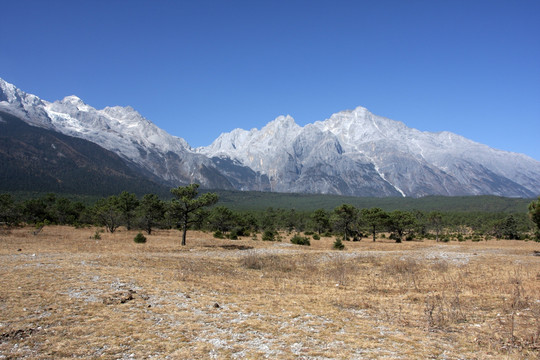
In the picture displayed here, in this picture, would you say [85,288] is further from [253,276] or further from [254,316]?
[253,276]

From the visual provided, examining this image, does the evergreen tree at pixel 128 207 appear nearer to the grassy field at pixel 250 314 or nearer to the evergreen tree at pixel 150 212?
the evergreen tree at pixel 150 212

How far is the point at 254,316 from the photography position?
36.3 feet

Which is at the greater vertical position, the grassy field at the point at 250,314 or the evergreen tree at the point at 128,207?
the evergreen tree at the point at 128,207

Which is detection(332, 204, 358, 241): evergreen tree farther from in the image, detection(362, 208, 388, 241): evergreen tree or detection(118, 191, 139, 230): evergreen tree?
detection(118, 191, 139, 230): evergreen tree

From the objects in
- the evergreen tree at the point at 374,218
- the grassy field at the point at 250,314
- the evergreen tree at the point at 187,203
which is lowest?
the grassy field at the point at 250,314

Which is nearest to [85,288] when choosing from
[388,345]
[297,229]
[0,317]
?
[0,317]

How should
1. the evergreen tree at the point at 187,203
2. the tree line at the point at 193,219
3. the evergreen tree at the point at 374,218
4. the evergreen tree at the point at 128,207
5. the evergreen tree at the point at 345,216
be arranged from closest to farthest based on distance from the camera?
1. the evergreen tree at the point at 187,203
2. the tree line at the point at 193,219
3. the evergreen tree at the point at 128,207
4. the evergreen tree at the point at 345,216
5. the evergreen tree at the point at 374,218

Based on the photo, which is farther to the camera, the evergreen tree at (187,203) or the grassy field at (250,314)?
the evergreen tree at (187,203)

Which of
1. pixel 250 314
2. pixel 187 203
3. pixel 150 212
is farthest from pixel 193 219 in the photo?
pixel 250 314

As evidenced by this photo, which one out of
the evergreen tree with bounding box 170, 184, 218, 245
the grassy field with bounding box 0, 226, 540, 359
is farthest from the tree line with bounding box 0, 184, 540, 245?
the grassy field with bounding box 0, 226, 540, 359

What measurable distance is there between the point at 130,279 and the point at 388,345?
493 inches

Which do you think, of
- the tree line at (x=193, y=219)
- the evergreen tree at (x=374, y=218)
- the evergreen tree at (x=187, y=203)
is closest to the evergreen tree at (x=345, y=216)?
the tree line at (x=193, y=219)

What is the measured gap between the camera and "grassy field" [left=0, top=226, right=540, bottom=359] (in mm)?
8172

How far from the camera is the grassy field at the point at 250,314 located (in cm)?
817
